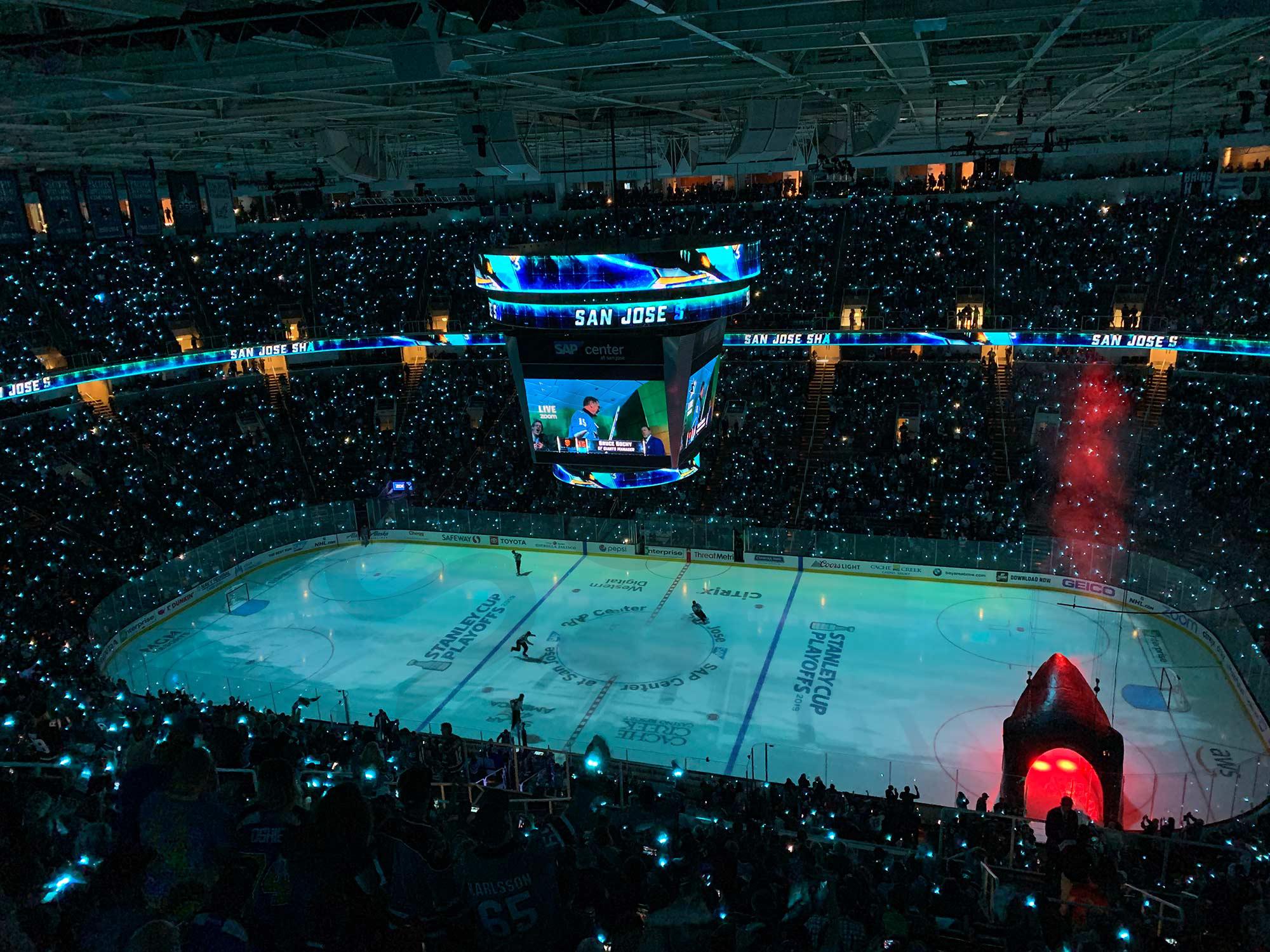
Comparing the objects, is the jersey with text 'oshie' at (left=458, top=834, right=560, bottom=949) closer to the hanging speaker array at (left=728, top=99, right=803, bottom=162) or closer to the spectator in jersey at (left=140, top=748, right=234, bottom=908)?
the spectator in jersey at (left=140, top=748, right=234, bottom=908)

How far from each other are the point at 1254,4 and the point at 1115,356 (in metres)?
26.4

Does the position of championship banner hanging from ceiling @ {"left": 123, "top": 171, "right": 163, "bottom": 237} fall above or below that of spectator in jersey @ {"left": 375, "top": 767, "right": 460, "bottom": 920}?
above

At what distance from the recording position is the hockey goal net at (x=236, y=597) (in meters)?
26.1

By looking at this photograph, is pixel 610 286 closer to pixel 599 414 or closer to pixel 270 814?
pixel 599 414

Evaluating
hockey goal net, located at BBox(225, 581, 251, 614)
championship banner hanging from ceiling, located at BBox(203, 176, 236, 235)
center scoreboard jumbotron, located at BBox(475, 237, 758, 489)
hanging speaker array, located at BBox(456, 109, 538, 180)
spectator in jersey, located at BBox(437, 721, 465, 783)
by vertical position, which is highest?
hanging speaker array, located at BBox(456, 109, 538, 180)

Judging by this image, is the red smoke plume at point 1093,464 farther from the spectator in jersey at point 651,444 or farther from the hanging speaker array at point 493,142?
the hanging speaker array at point 493,142

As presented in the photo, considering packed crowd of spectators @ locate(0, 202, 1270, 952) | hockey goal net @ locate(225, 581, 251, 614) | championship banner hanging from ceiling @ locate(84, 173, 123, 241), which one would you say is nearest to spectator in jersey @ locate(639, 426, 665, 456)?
packed crowd of spectators @ locate(0, 202, 1270, 952)

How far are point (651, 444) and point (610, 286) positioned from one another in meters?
4.01

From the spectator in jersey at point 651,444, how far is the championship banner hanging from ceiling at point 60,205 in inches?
595

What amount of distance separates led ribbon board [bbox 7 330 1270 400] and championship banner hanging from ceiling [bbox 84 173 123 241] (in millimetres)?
9944

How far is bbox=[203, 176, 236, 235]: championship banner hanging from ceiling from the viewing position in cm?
2680

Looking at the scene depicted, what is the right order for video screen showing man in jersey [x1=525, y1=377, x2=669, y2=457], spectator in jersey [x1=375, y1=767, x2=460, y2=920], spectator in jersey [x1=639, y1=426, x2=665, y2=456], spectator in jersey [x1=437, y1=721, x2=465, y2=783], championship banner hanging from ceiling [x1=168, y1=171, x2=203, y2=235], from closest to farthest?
spectator in jersey [x1=375, y1=767, x2=460, y2=920] < spectator in jersey [x1=437, y1=721, x2=465, y2=783] < video screen showing man in jersey [x1=525, y1=377, x2=669, y2=457] < spectator in jersey [x1=639, y1=426, x2=665, y2=456] < championship banner hanging from ceiling [x1=168, y1=171, x2=203, y2=235]

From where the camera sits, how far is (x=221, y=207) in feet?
88.8

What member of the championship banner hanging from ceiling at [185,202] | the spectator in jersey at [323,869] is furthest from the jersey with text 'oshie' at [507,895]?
the championship banner hanging from ceiling at [185,202]
